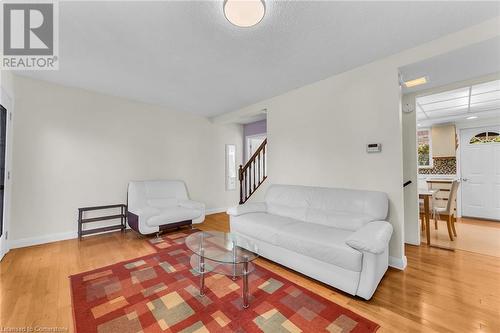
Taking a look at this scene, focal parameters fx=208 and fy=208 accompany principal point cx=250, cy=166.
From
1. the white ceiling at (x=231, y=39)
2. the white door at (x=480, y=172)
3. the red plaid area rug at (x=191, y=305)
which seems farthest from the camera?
the white door at (x=480, y=172)

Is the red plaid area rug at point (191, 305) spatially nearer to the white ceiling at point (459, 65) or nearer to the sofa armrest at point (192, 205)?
the sofa armrest at point (192, 205)

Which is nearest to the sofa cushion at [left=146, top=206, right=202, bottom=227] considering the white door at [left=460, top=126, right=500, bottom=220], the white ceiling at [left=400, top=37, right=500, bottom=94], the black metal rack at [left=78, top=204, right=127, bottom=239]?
the black metal rack at [left=78, top=204, right=127, bottom=239]

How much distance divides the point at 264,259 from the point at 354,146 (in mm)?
1999

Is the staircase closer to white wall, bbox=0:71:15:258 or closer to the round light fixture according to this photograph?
the round light fixture

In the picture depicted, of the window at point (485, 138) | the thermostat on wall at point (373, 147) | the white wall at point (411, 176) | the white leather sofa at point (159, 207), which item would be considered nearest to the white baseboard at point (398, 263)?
the white wall at point (411, 176)

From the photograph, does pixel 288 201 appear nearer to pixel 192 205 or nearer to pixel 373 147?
pixel 373 147

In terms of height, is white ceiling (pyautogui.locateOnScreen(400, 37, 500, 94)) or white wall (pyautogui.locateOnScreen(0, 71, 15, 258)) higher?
white ceiling (pyautogui.locateOnScreen(400, 37, 500, 94))

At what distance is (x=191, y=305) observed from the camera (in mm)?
1829

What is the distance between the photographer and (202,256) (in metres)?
2.08

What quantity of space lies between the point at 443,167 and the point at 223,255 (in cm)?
621

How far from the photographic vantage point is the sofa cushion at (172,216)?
3512 mm

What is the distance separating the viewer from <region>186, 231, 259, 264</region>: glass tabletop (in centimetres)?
204

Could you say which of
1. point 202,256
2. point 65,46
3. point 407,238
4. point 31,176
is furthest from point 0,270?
point 407,238

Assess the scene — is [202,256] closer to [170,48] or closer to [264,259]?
[264,259]
